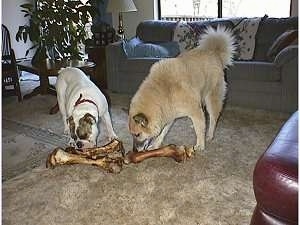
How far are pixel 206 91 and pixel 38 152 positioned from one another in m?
1.32

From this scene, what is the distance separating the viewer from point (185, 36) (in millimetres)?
4402

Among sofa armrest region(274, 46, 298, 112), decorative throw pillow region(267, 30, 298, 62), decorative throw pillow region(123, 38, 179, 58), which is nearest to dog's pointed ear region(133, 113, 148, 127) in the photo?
sofa armrest region(274, 46, 298, 112)

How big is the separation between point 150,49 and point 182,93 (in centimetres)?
188

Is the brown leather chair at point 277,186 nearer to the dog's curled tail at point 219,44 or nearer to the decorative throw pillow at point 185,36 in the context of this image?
the dog's curled tail at point 219,44

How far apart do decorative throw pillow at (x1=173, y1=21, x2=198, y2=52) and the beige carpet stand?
1473 millimetres

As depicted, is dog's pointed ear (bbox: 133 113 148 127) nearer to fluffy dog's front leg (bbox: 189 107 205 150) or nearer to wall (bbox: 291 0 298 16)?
fluffy dog's front leg (bbox: 189 107 205 150)

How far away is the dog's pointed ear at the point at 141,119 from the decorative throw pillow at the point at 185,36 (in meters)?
2.19

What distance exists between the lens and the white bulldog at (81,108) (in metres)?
2.39

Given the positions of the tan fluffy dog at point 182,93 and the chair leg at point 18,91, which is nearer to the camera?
the tan fluffy dog at point 182,93

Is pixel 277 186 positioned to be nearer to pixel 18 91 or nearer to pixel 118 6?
pixel 18 91

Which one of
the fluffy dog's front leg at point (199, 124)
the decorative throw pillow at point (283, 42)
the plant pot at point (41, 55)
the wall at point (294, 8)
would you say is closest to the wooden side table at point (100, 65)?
the plant pot at point (41, 55)

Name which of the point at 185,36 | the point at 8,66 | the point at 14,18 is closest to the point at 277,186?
the point at 185,36

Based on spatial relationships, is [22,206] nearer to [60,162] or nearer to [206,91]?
[60,162]

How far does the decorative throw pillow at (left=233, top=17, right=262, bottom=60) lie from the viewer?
13.3 ft
